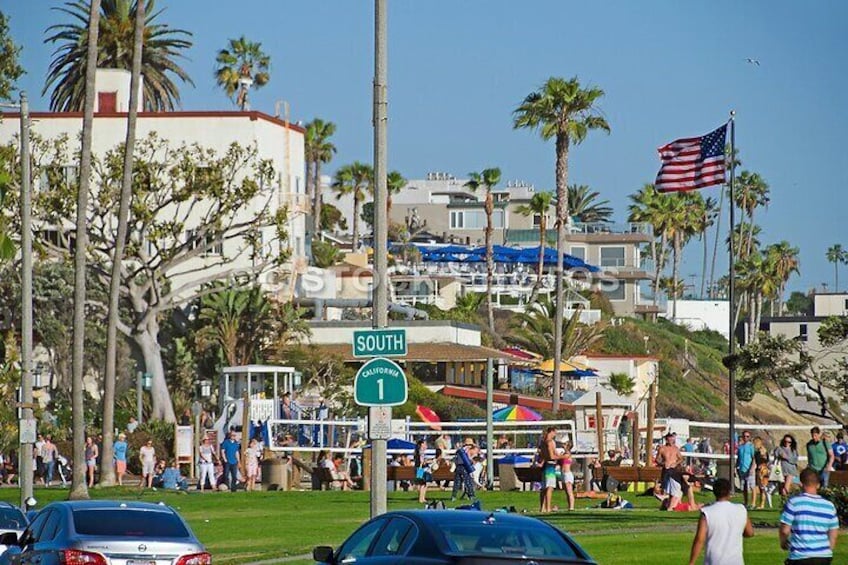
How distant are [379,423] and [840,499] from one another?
996cm

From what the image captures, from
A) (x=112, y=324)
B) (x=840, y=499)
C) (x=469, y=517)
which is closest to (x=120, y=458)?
(x=112, y=324)

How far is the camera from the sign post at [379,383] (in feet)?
67.6

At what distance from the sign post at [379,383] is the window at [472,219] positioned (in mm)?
129203

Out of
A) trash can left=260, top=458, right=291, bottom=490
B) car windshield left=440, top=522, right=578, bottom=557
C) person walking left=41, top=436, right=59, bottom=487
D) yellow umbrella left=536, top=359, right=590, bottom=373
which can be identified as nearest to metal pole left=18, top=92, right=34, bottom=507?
trash can left=260, top=458, right=291, bottom=490

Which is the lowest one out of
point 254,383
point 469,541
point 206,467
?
point 206,467

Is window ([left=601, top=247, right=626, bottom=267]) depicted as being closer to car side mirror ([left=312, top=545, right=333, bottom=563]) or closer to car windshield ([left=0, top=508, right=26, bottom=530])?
car windshield ([left=0, top=508, right=26, bottom=530])

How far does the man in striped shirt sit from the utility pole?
6150 mm

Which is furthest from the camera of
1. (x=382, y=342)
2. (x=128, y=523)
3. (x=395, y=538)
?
(x=382, y=342)

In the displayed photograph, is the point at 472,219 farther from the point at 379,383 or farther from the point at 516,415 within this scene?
the point at 379,383

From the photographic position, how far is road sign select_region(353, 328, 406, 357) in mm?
20812

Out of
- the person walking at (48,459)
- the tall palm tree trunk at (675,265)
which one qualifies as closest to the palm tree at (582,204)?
the tall palm tree trunk at (675,265)

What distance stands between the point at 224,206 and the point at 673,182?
2742cm

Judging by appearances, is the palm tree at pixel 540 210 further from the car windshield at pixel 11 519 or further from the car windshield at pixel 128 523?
the car windshield at pixel 128 523

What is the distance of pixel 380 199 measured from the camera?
21531 millimetres
